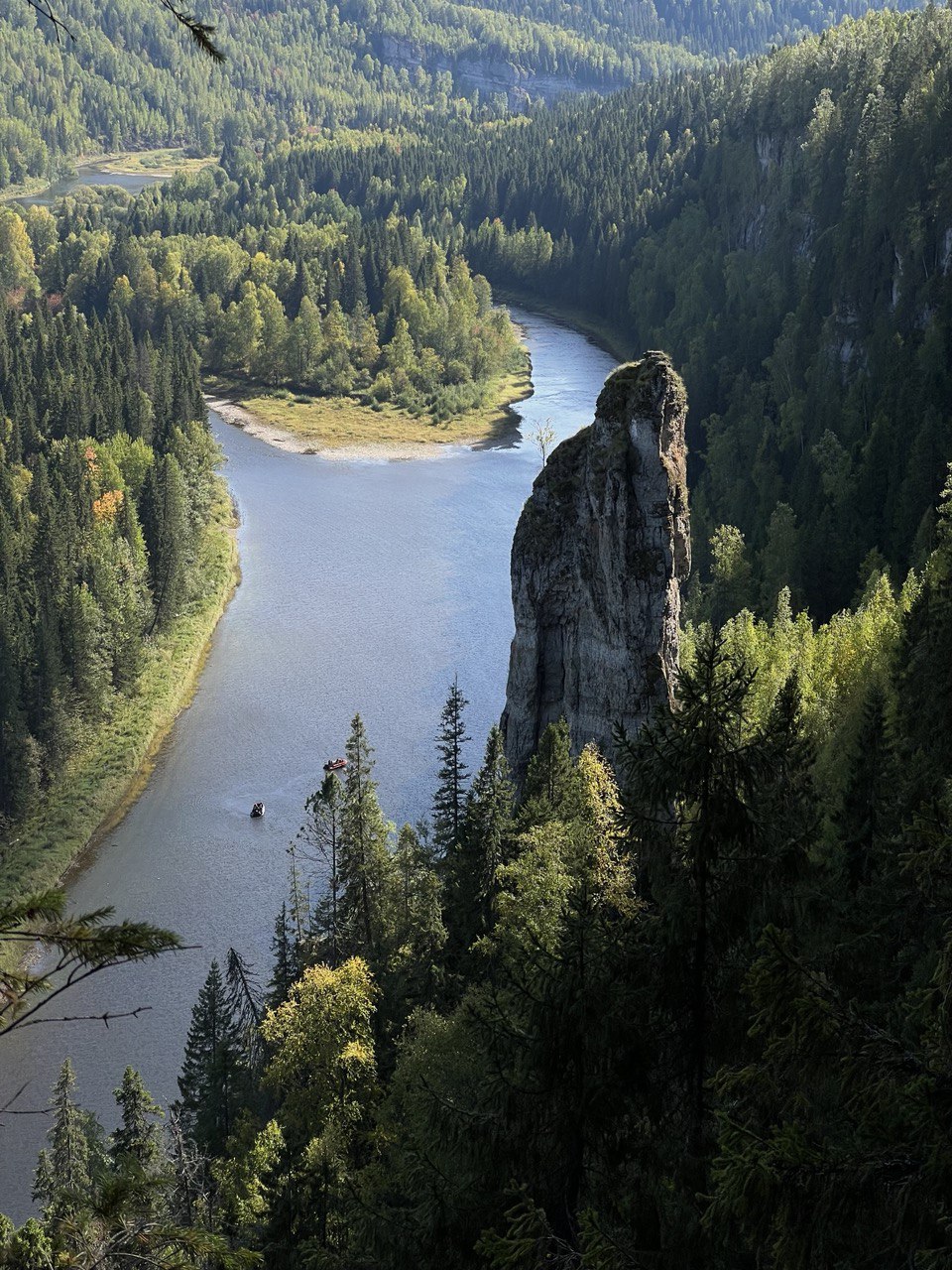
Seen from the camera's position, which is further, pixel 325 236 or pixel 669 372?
pixel 325 236

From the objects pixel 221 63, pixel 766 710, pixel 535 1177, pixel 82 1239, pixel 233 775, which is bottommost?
pixel 233 775

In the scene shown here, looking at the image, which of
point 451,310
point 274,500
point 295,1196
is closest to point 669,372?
point 295,1196

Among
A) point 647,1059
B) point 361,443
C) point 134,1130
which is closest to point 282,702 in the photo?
point 134,1130

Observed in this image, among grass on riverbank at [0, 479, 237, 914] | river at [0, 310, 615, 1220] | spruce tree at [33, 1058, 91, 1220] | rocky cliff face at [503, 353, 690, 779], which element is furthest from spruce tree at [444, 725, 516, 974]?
grass on riverbank at [0, 479, 237, 914]

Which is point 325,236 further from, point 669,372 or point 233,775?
point 669,372

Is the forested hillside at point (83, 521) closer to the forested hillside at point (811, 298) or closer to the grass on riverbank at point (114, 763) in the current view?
the grass on riverbank at point (114, 763)

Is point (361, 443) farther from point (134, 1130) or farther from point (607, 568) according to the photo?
point (134, 1130)
